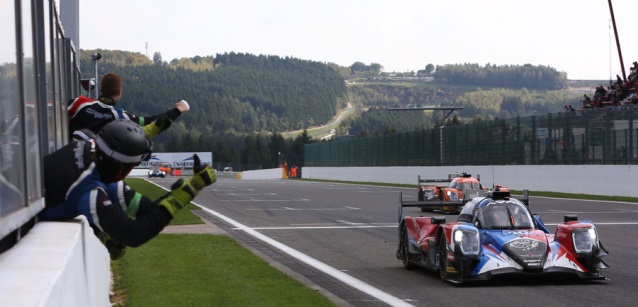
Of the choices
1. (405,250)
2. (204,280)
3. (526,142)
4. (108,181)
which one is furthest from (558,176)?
(108,181)

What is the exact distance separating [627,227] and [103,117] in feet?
51.1

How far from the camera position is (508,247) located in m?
11.7

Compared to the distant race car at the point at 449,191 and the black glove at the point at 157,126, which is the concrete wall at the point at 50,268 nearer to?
the black glove at the point at 157,126

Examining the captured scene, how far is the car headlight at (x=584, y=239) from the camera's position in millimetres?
11797

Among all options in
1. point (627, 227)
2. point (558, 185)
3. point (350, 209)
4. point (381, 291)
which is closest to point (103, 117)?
point (381, 291)

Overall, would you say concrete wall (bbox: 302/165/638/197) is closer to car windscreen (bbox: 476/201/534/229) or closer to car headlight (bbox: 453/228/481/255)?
car windscreen (bbox: 476/201/534/229)

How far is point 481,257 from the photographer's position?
461 inches

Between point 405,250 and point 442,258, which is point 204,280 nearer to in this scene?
point 442,258

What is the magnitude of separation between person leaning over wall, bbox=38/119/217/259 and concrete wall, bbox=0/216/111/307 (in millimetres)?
141

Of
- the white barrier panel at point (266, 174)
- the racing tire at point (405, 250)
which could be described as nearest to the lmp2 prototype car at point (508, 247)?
the racing tire at point (405, 250)

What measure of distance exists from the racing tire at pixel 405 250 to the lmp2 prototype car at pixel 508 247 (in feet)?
3.22

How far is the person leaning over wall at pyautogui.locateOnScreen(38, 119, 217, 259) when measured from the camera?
5355 mm

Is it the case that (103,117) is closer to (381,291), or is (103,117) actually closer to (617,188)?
(381,291)

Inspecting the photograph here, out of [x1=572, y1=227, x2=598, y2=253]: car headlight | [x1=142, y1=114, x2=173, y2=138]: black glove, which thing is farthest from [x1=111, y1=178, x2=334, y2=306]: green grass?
[x1=142, y1=114, x2=173, y2=138]: black glove
